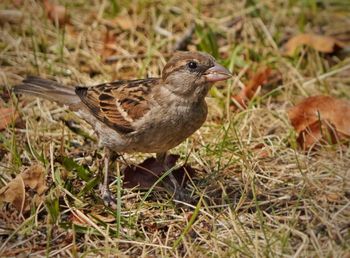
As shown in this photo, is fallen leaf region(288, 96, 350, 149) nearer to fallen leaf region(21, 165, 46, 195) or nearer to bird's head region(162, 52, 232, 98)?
bird's head region(162, 52, 232, 98)

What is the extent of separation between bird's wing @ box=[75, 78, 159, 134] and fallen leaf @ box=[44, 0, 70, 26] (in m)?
1.63

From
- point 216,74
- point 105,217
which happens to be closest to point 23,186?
point 105,217

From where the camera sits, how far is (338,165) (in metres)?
4.34

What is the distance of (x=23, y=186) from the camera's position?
3.77 metres

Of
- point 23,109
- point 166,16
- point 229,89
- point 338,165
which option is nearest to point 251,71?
point 229,89

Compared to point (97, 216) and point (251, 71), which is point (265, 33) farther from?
point (97, 216)

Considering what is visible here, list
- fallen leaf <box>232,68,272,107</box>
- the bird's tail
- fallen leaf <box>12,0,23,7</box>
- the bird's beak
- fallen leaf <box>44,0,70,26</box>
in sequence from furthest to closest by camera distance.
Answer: fallen leaf <box>12,0,23,7</box>, fallen leaf <box>44,0,70,26</box>, fallen leaf <box>232,68,272,107</box>, the bird's tail, the bird's beak

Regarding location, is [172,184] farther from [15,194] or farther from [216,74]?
[15,194]

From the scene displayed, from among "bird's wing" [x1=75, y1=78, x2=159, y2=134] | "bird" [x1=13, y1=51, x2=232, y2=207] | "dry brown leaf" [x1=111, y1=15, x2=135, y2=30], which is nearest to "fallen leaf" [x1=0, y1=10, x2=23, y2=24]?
"dry brown leaf" [x1=111, y1=15, x2=135, y2=30]

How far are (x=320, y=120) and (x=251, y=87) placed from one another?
92 cm

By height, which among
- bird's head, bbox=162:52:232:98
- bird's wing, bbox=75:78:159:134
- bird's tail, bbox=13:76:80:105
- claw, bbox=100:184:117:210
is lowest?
claw, bbox=100:184:117:210

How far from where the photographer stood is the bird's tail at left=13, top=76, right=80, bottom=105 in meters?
4.73

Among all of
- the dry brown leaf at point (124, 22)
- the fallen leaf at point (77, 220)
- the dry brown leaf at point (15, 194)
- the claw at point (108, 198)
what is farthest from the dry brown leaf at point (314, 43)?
the dry brown leaf at point (15, 194)

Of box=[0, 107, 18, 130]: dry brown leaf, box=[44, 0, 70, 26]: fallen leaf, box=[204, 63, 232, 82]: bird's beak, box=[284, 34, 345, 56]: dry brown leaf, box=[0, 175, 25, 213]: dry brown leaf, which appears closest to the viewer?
box=[0, 175, 25, 213]: dry brown leaf
